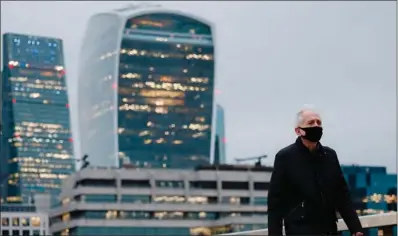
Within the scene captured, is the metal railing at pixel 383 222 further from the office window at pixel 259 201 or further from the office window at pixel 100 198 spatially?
the office window at pixel 259 201

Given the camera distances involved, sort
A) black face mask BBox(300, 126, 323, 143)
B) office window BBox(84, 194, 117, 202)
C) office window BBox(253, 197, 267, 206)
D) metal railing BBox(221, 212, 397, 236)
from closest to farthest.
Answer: black face mask BBox(300, 126, 323, 143), metal railing BBox(221, 212, 397, 236), office window BBox(84, 194, 117, 202), office window BBox(253, 197, 267, 206)

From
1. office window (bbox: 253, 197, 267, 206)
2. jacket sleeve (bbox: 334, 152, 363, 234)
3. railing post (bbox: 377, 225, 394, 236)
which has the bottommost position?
railing post (bbox: 377, 225, 394, 236)

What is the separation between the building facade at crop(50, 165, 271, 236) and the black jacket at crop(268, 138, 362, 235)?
6322 inches

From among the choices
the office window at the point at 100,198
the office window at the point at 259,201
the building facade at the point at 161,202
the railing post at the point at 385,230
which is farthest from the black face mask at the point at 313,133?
the office window at the point at 259,201

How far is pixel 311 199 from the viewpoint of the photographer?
9.05 m

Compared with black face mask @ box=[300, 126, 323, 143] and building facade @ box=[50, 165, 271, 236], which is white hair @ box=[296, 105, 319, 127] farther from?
building facade @ box=[50, 165, 271, 236]

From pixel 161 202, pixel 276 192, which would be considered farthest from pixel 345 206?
pixel 161 202

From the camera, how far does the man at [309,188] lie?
356 inches

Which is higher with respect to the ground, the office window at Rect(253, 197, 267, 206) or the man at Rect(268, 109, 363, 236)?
the office window at Rect(253, 197, 267, 206)

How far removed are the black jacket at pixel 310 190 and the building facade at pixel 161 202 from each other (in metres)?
161

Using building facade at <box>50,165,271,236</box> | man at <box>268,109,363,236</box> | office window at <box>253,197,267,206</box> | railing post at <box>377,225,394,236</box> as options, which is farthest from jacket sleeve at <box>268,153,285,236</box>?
office window at <box>253,197,267,206</box>

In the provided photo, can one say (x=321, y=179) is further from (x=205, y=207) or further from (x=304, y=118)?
(x=205, y=207)

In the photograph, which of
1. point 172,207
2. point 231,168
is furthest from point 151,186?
point 231,168

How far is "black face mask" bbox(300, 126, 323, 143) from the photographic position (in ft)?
29.2
